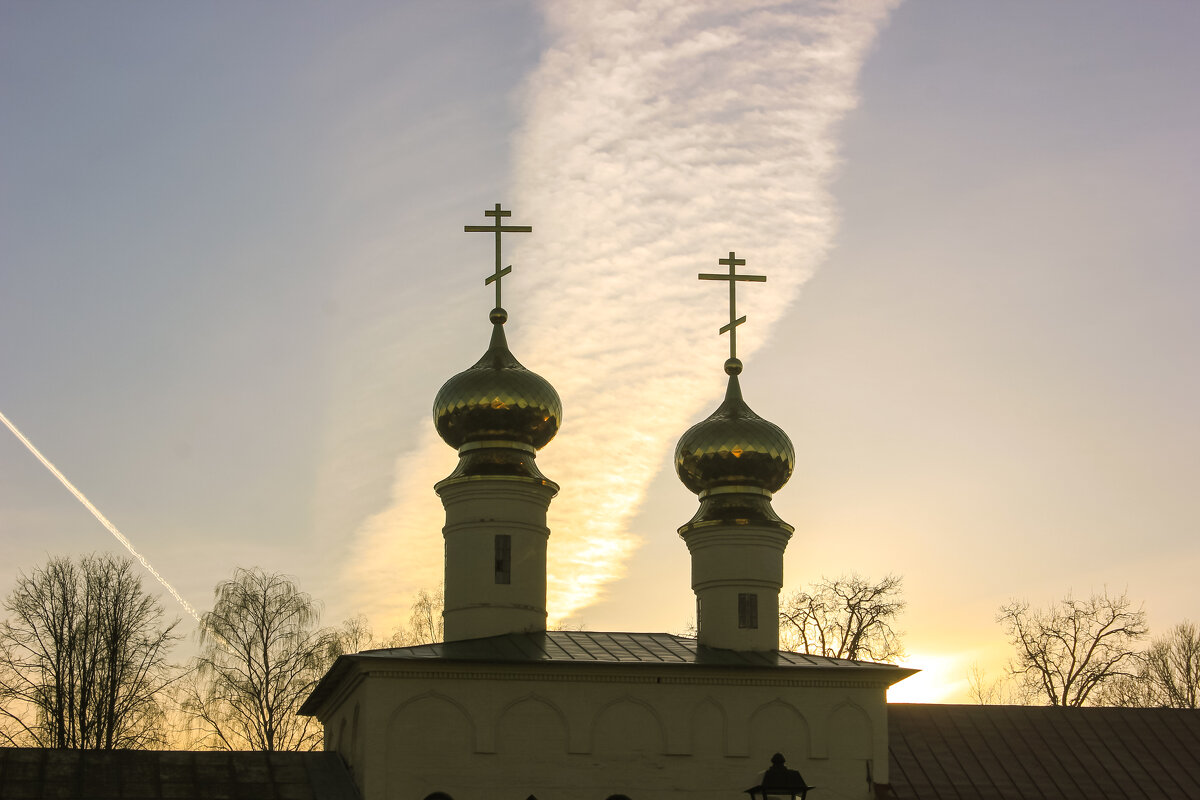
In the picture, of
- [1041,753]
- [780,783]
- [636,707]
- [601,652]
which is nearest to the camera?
[780,783]

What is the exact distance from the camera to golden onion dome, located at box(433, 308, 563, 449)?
23000mm

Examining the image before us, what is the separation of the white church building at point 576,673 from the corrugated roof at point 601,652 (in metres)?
0.05

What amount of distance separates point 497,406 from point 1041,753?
29.4 ft

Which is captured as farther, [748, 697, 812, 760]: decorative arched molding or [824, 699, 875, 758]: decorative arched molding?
[824, 699, 875, 758]: decorative arched molding

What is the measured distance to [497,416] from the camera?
23.0 m

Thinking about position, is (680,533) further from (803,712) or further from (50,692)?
(50,692)

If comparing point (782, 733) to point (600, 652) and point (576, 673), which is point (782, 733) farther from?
point (576, 673)

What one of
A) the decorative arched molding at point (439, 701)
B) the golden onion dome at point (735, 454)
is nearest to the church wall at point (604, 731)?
the decorative arched molding at point (439, 701)

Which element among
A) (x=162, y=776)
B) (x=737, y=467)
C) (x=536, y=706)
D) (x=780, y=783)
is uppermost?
(x=737, y=467)

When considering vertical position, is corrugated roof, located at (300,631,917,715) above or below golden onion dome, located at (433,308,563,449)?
below

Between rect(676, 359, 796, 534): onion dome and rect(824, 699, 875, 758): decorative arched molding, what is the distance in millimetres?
3153

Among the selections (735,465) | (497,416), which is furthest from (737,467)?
(497,416)

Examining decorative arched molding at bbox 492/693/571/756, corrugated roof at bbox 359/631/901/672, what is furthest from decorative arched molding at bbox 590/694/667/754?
corrugated roof at bbox 359/631/901/672

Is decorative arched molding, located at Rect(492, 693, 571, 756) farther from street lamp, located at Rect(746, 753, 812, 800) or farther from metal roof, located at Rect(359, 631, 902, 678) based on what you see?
street lamp, located at Rect(746, 753, 812, 800)
